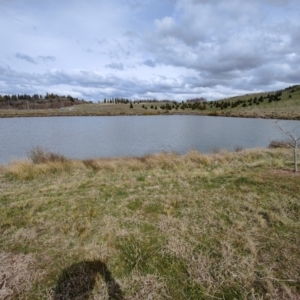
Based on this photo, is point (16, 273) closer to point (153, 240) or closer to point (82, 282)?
point (82, 282)

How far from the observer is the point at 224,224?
15.2ft

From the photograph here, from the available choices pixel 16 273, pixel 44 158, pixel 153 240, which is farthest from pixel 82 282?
pixel 44 158

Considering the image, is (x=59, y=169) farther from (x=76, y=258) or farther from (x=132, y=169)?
(x=76, y=258)

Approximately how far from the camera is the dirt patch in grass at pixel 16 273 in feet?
9.82

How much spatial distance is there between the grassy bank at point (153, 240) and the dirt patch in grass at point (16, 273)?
0.01 metres

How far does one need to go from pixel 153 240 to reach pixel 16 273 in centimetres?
220

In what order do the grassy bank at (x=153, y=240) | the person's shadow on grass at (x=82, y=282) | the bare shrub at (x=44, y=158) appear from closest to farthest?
the person's shadow on grass at (x=82, y=282) → the grassy bank at (x=153, y=240) → the bare shrub at (x=44, y=158)

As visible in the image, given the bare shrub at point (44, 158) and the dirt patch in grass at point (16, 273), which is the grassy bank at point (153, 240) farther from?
the bare shrub at point (44, 158)

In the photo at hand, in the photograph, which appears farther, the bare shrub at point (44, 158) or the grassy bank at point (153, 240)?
the bare shrub at point (44, 158)

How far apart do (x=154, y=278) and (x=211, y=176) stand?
18.7 ft

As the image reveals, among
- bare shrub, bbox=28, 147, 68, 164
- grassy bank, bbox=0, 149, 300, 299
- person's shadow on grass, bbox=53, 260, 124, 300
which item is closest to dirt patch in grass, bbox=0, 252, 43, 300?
grassy bank, bbox=0, 149, 300, 299

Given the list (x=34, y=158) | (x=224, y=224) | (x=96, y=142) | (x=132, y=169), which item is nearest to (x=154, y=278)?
(x=224, y=224)

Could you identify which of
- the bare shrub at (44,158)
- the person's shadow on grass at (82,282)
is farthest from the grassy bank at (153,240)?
the bare shrub at (44,158)

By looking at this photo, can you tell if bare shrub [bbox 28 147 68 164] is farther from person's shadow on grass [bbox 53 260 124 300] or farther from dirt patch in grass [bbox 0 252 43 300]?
person's shadow on grass [bbox 53 260 124 300]
